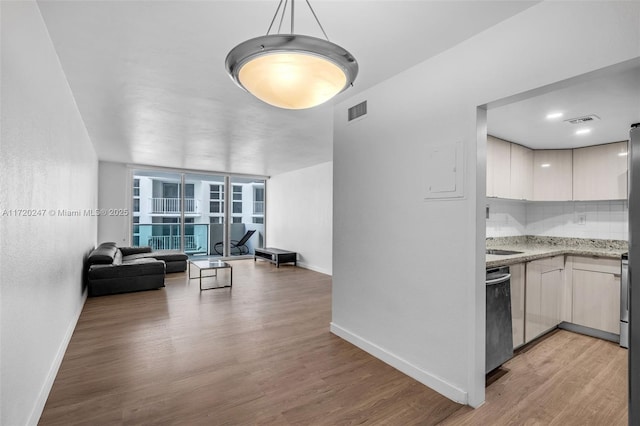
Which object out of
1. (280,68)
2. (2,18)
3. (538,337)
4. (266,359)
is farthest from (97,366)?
(538,337)

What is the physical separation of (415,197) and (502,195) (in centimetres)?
176

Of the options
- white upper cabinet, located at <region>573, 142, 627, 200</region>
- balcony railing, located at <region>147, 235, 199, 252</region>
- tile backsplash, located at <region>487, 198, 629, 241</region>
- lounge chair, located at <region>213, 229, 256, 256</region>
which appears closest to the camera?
white upper cabinet, located at <region>573, 142, 627, 200</region>

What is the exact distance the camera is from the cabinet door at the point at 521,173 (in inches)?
150

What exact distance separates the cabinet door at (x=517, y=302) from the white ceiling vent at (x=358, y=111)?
1.98 metres

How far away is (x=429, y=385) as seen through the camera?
2346 mm

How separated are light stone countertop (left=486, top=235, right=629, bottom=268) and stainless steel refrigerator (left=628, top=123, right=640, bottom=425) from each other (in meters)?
1.18

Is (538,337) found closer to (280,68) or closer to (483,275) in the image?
(483,275)

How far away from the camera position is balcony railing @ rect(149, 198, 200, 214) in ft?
26.4

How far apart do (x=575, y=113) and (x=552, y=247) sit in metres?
1.84

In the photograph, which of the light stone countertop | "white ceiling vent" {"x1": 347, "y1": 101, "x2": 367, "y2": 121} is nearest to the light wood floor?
the light stone countertop

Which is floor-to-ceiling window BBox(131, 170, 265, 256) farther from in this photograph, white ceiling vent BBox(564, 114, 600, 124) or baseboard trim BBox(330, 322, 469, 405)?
white ceiling vent BBox(564, 114, 600, 124)

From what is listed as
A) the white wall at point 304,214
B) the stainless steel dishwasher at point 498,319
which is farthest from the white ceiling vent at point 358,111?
the white wall at point 304,214

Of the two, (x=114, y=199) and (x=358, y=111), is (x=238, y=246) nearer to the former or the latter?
(x=114, y=199)

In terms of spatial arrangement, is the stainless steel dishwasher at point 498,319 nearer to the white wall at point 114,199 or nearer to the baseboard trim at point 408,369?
the baseboard trim at point 408,369
